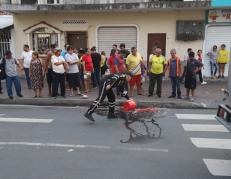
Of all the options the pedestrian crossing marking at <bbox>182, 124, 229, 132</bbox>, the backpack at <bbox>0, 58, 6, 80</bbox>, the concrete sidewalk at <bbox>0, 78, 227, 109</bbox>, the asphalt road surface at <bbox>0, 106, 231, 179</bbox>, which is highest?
the backpack at <bbox>0, 58, 6, 80</bbox>

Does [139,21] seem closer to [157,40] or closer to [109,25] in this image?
[157,40]

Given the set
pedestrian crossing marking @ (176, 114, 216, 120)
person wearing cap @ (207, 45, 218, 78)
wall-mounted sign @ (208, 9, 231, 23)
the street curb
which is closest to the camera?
pedestrian crossing marking @ (176, 114, 216, 120)

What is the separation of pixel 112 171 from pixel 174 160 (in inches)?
46.6

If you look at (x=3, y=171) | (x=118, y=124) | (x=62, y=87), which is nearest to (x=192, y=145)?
(x=118, y=124)

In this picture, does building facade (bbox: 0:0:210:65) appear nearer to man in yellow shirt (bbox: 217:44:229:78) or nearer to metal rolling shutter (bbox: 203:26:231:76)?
metal rolling shutter (bbox: 203:26:231:76)

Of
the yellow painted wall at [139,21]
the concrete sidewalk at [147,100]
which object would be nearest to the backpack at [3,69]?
the concrete sidewalk at [147,100]

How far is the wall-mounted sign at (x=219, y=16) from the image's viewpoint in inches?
570

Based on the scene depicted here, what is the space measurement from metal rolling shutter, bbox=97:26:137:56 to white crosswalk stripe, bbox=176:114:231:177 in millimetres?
7588

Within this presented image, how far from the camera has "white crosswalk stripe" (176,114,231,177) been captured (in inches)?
194

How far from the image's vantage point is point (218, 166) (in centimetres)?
505

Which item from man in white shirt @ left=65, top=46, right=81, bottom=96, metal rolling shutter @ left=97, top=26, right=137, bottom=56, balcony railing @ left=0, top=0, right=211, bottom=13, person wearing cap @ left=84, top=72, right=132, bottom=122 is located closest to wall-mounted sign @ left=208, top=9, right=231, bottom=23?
balcony railing @ left=0, top=0, right=211, bottom=13

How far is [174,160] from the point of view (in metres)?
5.37

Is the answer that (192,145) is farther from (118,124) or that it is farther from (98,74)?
(98,74)

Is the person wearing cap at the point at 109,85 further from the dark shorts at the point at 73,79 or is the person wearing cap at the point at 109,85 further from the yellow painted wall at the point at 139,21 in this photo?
the yellow painted wall at the point at 139,21
